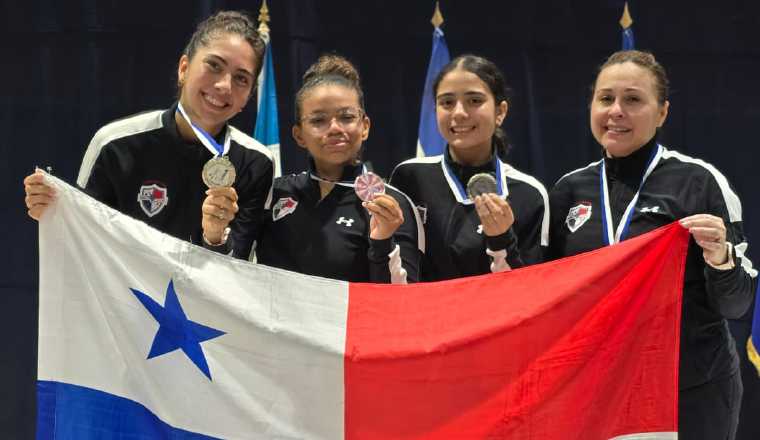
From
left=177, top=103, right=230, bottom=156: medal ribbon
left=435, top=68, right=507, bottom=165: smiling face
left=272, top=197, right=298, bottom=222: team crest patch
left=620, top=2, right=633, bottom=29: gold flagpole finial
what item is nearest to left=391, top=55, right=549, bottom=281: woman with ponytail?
left=435, top=68, right=507, bottom=165: smiling face

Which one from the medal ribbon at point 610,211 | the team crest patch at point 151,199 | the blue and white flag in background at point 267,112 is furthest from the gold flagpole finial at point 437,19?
the team crest patch at point 151,199

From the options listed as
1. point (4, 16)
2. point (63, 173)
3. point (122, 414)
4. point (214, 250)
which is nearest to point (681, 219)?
point (214, 250)

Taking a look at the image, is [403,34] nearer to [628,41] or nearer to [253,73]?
[628,41]

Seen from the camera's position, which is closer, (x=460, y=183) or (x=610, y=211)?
(x=610, y=211)

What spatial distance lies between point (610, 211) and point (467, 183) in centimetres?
50

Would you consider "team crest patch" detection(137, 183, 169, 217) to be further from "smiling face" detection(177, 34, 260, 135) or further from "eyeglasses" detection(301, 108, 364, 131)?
"eyeglasses" detection(301, 108, 364, 131)

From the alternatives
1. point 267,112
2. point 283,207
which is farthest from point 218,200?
point 267,112

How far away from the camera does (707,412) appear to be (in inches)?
105

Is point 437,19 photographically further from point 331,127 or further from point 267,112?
point 331,127

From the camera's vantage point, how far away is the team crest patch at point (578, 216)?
2939 mm

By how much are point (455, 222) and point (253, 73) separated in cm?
90

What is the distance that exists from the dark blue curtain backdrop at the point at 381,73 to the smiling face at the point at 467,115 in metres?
2.90

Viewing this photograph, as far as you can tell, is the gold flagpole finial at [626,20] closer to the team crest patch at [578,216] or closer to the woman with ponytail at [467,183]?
the woman with ponytail at [467,183]

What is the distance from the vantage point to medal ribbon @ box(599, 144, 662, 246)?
9.28ft
